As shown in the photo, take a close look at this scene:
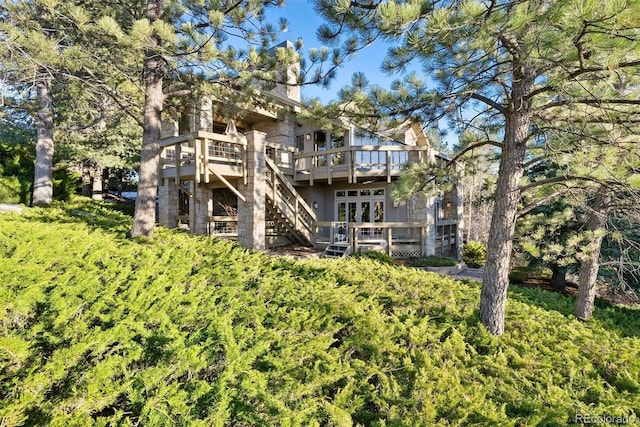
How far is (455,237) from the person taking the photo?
1542cm

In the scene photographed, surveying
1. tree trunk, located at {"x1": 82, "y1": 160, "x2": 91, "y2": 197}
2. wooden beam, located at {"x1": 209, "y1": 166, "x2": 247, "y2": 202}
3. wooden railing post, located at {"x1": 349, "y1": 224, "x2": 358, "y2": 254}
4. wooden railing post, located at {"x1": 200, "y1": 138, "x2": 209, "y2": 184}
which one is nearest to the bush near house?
wooden railing post, located at {"x1": 349, "y1": 224, "x2": 358, "y2": 254}

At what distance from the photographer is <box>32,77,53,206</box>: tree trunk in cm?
977

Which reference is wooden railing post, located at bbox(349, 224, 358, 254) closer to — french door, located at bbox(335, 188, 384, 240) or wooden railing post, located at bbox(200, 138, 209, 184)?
french door, located at bbox(335, 188, 384, 240)

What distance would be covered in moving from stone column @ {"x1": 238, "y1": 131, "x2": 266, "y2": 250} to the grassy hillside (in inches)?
172

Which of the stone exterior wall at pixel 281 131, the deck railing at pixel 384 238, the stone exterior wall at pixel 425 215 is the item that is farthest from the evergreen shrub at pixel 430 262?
the stone exterior wall at pixel 281 131

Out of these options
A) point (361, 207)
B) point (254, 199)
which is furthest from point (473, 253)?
point (254, 199)

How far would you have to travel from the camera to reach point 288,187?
1116 cm

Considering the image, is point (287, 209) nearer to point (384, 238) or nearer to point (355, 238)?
point (355, 238)

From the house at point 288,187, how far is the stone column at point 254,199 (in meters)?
0.03

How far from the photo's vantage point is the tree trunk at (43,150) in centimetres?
977

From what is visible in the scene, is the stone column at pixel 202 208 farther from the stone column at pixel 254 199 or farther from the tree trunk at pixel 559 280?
the tree trunk at pixel 559 280

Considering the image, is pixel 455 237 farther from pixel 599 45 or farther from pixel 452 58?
pixel 599 45

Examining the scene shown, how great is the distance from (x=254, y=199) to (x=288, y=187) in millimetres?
2285

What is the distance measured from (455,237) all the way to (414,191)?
11.4 meters
